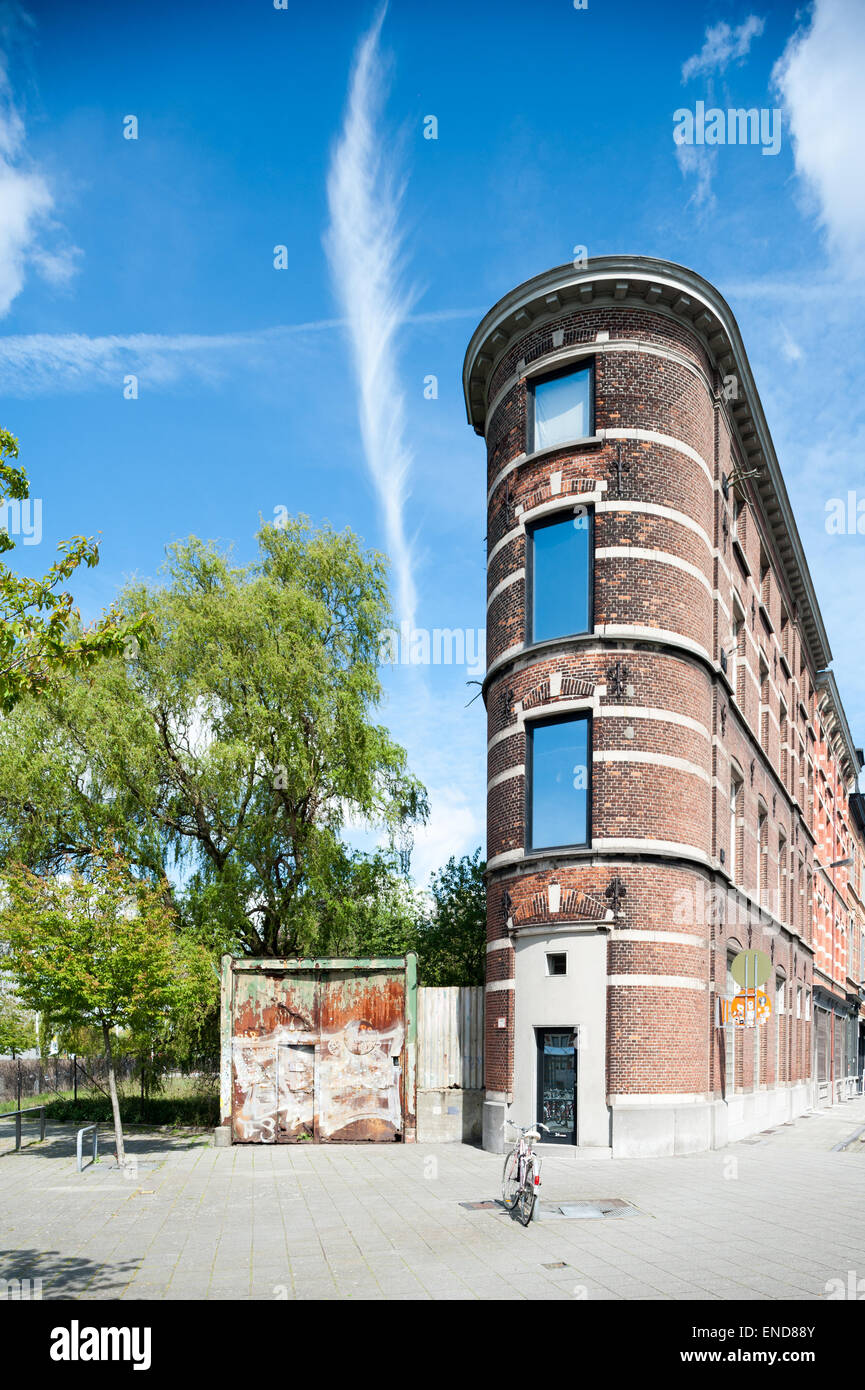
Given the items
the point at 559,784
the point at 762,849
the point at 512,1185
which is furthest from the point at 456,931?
the point at 512,1185

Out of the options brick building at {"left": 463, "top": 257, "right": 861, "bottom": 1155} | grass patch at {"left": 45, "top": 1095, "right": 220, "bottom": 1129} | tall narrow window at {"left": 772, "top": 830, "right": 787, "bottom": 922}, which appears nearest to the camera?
brick building at {"left": 463, "top": 257, "right": 861, "bottom": 1155}

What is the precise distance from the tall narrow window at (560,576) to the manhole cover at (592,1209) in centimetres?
1028

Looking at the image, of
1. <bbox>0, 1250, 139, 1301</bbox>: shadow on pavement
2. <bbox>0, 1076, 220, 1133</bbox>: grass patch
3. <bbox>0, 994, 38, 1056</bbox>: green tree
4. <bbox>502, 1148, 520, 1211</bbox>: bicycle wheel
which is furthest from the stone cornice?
<bbox>0, 1250, 139, 1301</bbox>: shadow on pavement

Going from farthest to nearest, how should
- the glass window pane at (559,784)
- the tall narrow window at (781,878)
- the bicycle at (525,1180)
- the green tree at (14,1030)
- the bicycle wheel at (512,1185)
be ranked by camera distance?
the tall narrow window at (781,878) < the green tree at (14,1030) < the glass window pane at (559,784) < the bicycle wheel at (512,1185) < the bicycle at (525,1180)

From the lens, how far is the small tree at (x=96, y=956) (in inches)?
720

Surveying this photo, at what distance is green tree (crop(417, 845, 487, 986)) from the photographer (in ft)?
106

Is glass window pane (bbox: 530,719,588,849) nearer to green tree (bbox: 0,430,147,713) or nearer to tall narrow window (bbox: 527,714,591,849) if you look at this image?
tall narrow window (bbox: 527,714,591,849)

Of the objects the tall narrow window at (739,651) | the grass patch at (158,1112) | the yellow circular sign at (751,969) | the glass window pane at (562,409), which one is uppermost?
the glass window pane at (562,409)

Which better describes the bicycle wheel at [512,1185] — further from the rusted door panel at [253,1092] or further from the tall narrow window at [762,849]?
the tall narrow window at [762,849]

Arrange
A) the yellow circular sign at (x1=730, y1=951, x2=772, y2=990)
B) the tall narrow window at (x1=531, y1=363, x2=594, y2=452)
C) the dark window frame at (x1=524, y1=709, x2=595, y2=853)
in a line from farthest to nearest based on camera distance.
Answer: the tall narrow window at (x1=531, y1=363, x2=594, y2=452)
the dark window frame at (x1=524, y1=709, x2=595, y2=853)
the yellow circular sign at (x1=730, y1=951, x2=772, y2=990)

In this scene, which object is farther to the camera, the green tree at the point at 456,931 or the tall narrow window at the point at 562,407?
the green tree at the point at 456,931

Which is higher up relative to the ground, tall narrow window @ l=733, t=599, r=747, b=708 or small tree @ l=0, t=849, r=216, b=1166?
tall narrow window @ l=733, t=599, r=747, b=708

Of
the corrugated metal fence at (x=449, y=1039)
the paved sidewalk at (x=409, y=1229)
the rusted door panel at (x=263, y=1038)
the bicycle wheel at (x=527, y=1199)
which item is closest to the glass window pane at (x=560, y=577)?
the corrugated metal fence at (x=449, y=1039)
